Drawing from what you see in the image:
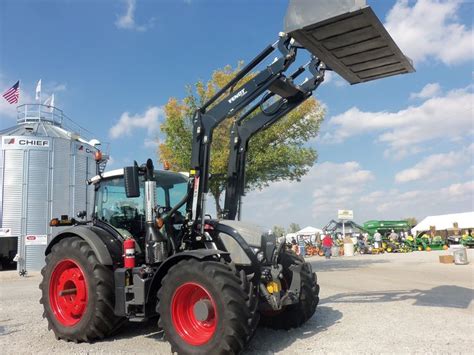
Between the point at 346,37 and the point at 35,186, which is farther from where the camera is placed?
the point at 35,186

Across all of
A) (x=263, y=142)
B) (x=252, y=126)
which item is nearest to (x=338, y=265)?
(x=263, y=142)

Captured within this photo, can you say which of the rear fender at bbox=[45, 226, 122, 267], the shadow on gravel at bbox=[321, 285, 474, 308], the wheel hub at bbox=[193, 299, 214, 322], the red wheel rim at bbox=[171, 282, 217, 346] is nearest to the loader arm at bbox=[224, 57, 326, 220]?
the rear fender at bbox=[45, 226, 122, 267]

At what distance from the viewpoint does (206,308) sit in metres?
5.35

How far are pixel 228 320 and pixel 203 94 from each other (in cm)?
1365

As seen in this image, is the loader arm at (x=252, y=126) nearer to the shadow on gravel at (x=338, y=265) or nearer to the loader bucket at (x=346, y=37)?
the loader bucket at (x=346, y=37)

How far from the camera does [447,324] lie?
23.2 feet

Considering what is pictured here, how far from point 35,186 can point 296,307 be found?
19329mm

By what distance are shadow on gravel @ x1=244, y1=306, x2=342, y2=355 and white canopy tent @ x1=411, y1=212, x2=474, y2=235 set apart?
50654 millimetres

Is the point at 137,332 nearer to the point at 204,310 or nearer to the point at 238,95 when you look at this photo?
the point at 204,310

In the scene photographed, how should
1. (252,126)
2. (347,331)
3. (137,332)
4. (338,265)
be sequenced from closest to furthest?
(347,331)
(137,332)
(252,126)
(338,265)

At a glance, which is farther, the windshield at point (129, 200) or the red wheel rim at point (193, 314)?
the windshield at point (129, 200)

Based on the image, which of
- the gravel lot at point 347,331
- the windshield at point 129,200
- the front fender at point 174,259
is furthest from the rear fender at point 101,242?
the gravel lot at point 347,331

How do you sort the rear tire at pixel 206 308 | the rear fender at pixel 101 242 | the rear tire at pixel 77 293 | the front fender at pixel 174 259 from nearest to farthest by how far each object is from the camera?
the rear tire at pixel 206 308 → the front fender at pixel 174 259 → the rear tire at pixel 77 293 → the rear fender at pixel 101 242

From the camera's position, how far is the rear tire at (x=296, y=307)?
6750 millimetres
